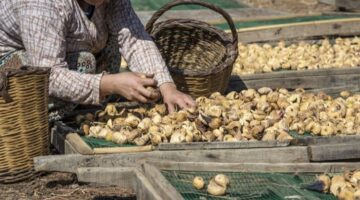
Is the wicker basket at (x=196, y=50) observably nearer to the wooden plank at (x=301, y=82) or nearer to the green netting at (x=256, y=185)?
the wooden plank at (x=301, y=82)

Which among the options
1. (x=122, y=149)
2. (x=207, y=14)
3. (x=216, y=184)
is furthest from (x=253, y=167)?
(x=207, y=14)

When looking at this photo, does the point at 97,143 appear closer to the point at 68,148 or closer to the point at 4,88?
the point at 68,148

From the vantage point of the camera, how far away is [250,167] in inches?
107

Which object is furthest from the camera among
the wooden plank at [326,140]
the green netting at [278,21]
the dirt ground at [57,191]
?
the green netting at [278,21]

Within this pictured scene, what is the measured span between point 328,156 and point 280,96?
104 centimetres

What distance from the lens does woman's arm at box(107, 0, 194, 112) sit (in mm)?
3801

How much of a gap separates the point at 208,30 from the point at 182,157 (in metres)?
2.13

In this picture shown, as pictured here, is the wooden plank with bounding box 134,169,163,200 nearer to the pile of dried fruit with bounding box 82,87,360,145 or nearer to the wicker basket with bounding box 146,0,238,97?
the pile of dried fruit with bounding box 82,87,360,145

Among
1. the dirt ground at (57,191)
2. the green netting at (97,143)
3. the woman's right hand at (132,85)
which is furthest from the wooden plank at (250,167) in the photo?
the dirt ground at (57,191)

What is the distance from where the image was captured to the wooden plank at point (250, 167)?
8.91ft

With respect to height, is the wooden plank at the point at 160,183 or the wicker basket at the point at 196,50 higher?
the wicker basket at the point at 196,50

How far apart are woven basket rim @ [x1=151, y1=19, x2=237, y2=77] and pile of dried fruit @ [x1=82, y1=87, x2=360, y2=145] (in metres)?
0.56

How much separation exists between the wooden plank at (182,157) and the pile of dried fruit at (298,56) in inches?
91.5

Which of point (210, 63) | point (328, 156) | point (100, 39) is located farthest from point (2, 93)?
point (210, 63)
